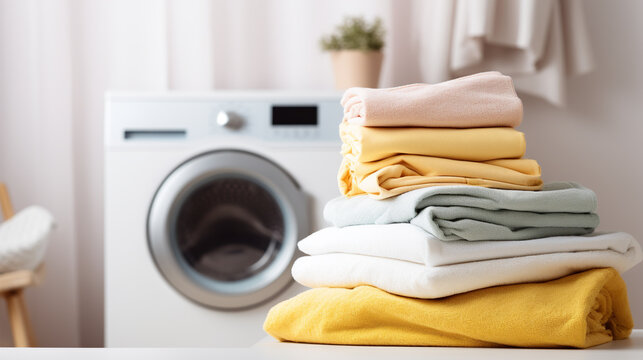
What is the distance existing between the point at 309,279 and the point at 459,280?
188mm

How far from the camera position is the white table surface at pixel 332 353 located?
482 mm

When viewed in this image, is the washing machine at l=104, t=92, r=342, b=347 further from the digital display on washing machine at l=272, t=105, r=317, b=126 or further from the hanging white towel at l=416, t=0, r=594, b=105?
the hanging white towel at l=416, t=0, r=594, b=105

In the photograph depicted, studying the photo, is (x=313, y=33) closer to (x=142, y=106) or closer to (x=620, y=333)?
(x=142, y=106)

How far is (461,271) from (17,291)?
5.05 ft

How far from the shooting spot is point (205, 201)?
172 cm

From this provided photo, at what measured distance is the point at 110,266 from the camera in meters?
1.73

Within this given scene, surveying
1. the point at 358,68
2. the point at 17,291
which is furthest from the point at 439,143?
the point at 17,291

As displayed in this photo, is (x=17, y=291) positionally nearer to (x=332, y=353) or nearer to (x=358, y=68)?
(x=358, y=68)

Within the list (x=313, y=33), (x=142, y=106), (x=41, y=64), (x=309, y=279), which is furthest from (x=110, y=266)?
(x=309, y=279)

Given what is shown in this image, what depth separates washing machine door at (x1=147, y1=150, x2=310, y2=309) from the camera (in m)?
1.67

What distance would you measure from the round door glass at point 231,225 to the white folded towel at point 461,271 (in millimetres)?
1003

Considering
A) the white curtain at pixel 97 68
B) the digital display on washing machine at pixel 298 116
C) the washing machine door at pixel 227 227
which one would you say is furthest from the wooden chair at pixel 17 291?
the digital display on washing machine at pixel 298 116

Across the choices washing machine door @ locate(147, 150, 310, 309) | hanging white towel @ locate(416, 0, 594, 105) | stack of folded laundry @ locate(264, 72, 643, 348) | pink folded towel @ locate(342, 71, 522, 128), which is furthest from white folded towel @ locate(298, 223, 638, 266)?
hanging white towel @ locate(416, 0, 594, 105)

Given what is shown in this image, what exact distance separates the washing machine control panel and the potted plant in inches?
9.0
